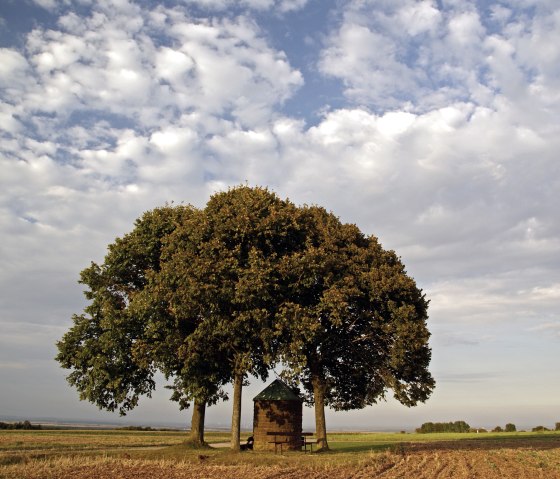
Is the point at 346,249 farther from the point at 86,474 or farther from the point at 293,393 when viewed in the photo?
the point at 86,474

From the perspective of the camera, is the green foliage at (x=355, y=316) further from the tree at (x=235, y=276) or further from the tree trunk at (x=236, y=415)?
the tree trunk at (x=236, y=415)

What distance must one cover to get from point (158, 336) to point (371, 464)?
1720 cm

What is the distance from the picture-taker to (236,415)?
37.8 meters

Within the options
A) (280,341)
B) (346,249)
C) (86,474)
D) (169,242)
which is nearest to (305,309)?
(280,341)

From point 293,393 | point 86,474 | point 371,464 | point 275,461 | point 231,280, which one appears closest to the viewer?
point 86,474

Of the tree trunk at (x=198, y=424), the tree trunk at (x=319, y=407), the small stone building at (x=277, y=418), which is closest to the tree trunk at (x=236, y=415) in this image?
the small stone building at (x=277, y=418)

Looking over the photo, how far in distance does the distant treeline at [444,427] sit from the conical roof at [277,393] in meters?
68.8

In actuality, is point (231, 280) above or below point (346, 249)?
below

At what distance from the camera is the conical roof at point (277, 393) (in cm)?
4097

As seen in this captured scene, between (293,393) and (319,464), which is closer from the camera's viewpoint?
(319,464)

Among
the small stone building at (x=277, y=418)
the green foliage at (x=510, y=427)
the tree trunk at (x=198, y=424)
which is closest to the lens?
the small stone building at (x=277, y=418)

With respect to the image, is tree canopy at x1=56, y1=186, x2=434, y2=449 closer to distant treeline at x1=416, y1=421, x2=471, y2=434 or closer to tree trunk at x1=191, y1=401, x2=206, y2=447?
tree trunk at x1=191, y1=401, x2=206, y2=447

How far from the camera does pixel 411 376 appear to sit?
141 feet

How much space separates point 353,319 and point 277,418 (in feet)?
33.0
